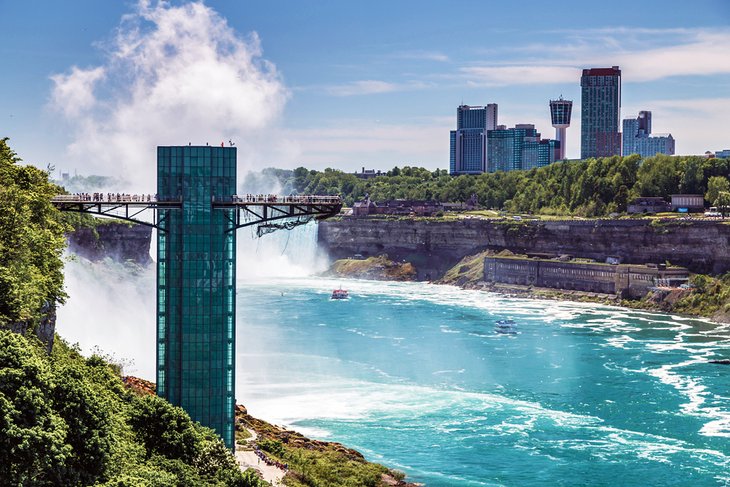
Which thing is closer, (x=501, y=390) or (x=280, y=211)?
(x=280, y=211)

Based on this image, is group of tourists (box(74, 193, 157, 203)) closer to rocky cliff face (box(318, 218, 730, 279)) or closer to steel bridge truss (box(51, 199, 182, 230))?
steel bridge truss (box(51, 199, 182, 230))

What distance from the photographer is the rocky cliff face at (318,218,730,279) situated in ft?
428

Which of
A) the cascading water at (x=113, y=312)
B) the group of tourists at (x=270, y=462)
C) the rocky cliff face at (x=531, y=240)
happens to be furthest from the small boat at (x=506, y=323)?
the group of tourists at (x=270, y=462)

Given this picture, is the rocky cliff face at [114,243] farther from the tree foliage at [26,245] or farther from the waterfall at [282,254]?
the tree foliage at [26,245]

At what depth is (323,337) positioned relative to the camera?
315ft

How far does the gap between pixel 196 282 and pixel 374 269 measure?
429ft

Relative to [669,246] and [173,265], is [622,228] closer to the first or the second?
[669,246]

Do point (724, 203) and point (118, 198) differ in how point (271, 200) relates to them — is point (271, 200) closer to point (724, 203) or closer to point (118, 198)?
point (118, 198)

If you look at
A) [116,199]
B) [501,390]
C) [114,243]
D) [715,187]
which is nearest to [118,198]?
[116,199]

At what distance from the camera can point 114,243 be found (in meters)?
122

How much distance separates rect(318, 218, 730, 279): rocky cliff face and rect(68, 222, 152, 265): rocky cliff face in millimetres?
50680

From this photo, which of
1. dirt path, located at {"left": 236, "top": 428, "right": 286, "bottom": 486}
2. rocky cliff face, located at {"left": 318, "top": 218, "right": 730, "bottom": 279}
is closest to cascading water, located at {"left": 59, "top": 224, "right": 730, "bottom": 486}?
dirt path, located at {"left": 236, "top": 428, "right": 286, "bottom": 486}

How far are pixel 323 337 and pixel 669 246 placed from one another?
55.2 m

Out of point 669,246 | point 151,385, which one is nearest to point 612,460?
point 151,385
